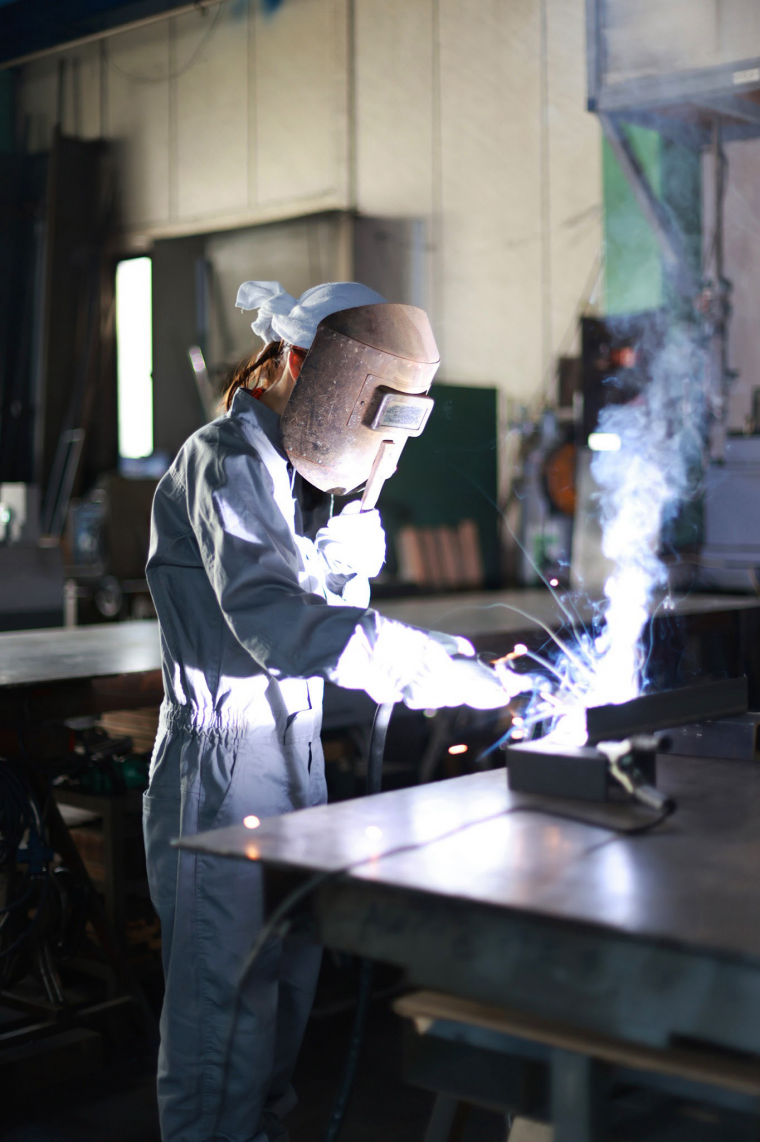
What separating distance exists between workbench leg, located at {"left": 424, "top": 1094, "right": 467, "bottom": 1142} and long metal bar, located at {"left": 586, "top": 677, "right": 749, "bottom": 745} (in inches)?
19.6

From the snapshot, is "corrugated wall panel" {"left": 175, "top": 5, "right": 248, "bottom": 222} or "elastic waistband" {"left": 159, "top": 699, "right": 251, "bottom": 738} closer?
"elastic waistband" {"left": 159, "top": 699, "right": 251, "bottom": 738}

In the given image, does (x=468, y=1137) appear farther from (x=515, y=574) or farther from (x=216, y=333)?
(x=216, y=333)

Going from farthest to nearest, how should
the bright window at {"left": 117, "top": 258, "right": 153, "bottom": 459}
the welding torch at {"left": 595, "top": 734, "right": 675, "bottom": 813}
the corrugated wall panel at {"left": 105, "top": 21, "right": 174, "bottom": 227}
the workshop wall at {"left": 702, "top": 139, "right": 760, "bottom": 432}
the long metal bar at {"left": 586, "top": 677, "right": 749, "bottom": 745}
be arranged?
the bright window at {"left": 117, "top": 258, "right": 153, "bottom": 459}, the corrugated wall panel at {"left": 105, "top": 21, "right": 174, "bottom": 227}, the workshop wall at {"left": 702, "top": 139, "right": 760, "bottom": 432}, the long metal bar at {"left": 586, "top": 677, "right": 749, "bottom": 745}, the welding torch at {"left": 595, "top": 734, "right": 675, "bottom": 813}

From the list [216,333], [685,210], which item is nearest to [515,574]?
[685,210]

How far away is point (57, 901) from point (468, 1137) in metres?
1.09

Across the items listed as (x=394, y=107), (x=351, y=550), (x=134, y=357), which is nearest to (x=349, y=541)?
(x=351, y=550)

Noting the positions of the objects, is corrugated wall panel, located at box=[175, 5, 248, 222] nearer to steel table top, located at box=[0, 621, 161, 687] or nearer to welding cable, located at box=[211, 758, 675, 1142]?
steel table top, located at box=[0, 621, 161, 687]

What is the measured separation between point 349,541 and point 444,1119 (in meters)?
0.93

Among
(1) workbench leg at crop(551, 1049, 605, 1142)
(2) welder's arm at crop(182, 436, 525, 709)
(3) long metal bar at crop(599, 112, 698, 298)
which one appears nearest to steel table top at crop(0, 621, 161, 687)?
(2) welder's arm at crop(182, 436, 525, 709)

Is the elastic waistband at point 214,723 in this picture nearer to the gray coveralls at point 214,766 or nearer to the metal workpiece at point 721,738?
the gray coveralls at point 214,766

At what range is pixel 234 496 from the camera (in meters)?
1.55

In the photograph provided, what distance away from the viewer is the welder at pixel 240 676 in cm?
161

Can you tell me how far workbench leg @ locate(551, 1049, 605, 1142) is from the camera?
108cm

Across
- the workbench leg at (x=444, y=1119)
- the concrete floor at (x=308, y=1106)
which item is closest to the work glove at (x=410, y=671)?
the workbench leg at (x=444, y=1119)
